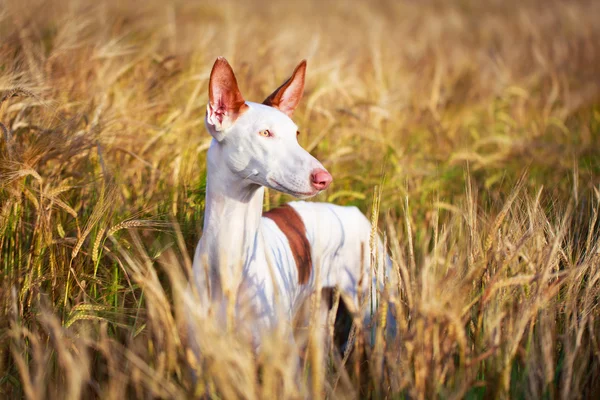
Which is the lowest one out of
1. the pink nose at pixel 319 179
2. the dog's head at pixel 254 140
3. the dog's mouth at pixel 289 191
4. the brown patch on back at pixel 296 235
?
the brown patch on back at pixel 296 235

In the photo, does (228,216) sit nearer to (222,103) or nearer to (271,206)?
(222,103)

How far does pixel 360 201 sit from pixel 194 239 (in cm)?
137

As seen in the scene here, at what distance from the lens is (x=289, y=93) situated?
2951 millimetres

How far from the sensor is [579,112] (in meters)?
6.95

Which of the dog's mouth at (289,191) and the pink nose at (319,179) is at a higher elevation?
the pink nose at (319,179)

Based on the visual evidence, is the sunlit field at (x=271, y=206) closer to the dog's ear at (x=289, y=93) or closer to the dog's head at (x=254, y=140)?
the dog's head at (x=254, y=140)

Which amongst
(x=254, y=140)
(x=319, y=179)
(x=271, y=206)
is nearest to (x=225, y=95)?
(x=254, y=140)

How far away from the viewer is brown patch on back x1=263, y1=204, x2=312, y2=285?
3.11m

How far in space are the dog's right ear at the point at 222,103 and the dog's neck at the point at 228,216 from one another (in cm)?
11

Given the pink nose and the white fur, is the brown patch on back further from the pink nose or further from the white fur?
the pink nose

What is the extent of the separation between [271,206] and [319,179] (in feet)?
5.06

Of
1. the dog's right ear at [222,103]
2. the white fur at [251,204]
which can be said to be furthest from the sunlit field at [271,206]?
the dog's right ear at [222,103]

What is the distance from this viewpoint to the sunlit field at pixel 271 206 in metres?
2.08

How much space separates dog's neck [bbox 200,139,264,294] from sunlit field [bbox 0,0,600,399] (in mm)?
222
